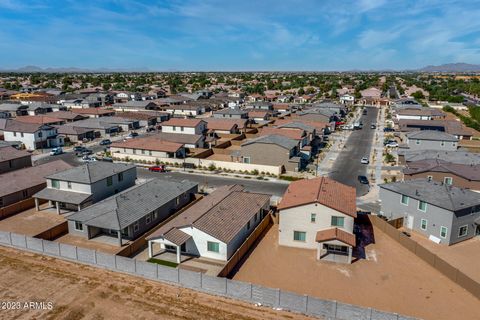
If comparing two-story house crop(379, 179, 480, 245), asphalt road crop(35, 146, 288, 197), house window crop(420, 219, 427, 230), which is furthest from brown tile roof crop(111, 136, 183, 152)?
house window crop(420, 219, 427, 230)

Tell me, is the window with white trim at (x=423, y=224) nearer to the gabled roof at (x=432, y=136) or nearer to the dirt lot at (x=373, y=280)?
the dirt lot at (x=373, y=280)

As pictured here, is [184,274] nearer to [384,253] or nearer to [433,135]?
[384,253]

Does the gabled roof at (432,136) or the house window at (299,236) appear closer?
the house window at (299,236)

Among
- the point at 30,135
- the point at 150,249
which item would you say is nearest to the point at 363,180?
the point at 150,249

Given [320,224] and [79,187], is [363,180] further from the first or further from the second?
[79,187]

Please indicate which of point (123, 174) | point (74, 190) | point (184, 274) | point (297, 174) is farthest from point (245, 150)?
point (184, 274)

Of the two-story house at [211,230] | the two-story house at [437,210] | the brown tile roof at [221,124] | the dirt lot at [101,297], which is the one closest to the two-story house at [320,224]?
the two-story house at [211,230]
